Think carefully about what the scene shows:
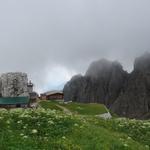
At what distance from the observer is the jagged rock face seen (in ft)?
301

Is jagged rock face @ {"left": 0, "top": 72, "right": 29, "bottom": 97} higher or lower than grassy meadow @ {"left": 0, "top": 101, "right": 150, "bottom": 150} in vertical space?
higher

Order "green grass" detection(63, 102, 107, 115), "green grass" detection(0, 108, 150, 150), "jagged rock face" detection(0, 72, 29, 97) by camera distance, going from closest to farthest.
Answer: "green grass" detection(0, 108, 150, 150), "jagged rock face" detection(0, 72, 29, 97), "green grass" detection(63, 102, 107, 115)

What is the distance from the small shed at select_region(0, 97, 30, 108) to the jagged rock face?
974 mm

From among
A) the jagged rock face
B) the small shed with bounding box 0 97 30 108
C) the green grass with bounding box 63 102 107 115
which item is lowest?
A: the green grass with bounding box 63 102 107 115

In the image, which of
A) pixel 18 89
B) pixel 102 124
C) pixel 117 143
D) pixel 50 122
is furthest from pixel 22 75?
pixel 117 143

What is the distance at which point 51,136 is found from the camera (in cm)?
2789

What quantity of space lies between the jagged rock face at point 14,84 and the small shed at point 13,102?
97 cm

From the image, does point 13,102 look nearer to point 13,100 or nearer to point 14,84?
point 13,100

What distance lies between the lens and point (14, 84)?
91312 mm

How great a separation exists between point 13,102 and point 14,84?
12.5ft

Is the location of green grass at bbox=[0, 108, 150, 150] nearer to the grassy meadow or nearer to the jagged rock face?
the grassy meadow

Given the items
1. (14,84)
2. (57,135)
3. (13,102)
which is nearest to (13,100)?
(13,102)

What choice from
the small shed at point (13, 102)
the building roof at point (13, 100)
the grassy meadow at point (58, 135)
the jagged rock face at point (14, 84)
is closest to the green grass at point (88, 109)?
the small shed at point (13, 102)

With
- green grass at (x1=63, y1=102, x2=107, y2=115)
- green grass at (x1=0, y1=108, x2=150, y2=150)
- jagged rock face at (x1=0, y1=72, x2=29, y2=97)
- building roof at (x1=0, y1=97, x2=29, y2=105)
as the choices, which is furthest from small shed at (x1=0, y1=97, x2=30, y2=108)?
green grass at (x1=0, y1=108, x2=150, y2=150)
